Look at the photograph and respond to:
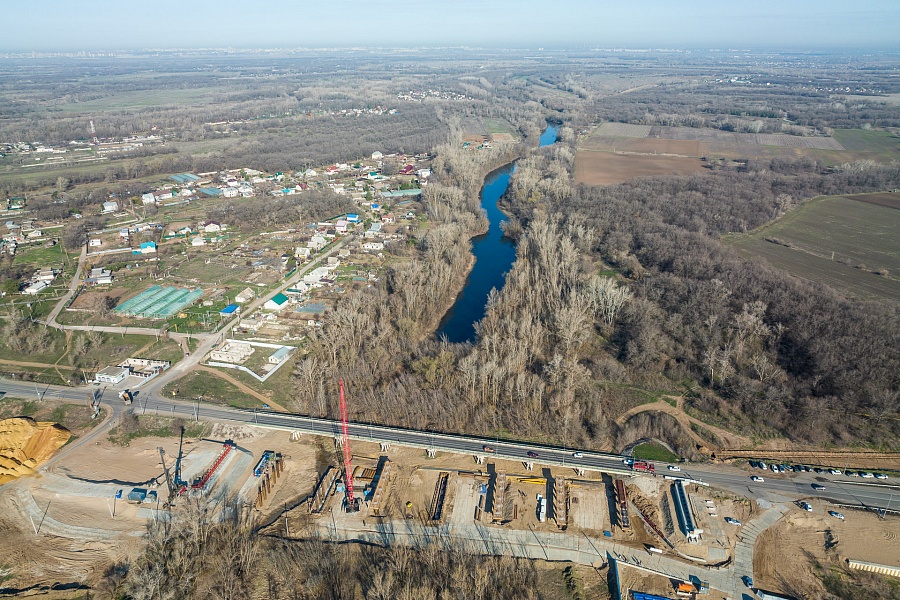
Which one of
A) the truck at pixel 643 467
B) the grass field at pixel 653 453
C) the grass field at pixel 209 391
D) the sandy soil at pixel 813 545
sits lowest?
the sandy soil at pixel 813 545

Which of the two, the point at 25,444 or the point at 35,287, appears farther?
the point at 35,287

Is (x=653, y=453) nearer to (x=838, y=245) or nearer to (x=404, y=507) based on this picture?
(x=404, y=507)

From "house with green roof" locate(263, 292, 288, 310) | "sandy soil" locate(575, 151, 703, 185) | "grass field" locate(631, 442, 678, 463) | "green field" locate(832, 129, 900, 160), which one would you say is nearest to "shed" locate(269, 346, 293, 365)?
"house with green roof" locate(263, 292, 288, 310)

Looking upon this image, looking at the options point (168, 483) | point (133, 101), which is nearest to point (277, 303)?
point (168, 483)

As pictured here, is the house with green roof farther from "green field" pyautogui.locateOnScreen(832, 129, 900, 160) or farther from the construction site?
"green field" pyautogui.locateOnScreen(832, 129, 900, 160)

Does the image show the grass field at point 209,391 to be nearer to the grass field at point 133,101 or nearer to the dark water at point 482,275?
the dark water at point 482,275

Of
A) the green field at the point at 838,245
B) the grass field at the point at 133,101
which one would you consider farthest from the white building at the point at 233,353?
the grass field at the point at 133,101
